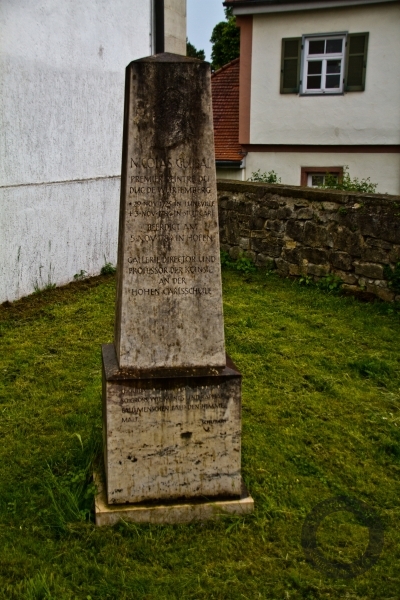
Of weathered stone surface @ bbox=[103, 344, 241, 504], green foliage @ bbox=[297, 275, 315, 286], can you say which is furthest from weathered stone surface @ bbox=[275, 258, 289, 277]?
weathered stone surface @ bbox=[103, 344, 241, 504]

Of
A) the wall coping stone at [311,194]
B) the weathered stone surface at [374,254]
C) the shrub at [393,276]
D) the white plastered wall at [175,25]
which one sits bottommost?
the shrub at [393,276]

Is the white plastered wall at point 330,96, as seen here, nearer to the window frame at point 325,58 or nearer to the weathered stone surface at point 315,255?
the window frame at point 325,58

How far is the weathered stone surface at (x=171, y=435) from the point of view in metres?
3.63

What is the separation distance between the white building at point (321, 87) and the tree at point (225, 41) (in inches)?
518

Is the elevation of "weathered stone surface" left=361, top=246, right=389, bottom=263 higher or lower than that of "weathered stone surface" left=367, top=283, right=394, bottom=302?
higher

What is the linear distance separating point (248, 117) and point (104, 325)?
953cm

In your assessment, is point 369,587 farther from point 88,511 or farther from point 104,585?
point 88,511

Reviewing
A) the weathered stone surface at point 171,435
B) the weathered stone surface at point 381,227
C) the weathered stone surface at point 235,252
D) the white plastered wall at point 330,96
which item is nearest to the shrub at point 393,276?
the weathered stone surface at point 381,227

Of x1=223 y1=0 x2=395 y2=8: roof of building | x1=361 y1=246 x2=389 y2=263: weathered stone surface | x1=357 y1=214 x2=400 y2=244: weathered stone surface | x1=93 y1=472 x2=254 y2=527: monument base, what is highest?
x1=223 y1=0 x2=395 y2=8: roof of building

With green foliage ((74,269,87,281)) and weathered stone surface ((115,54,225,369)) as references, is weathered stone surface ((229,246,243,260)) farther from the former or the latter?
weathered stone surface ((115,54,225,369))

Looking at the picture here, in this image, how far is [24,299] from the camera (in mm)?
8070

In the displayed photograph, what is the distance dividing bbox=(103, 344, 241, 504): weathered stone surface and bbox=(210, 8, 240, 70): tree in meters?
25.6

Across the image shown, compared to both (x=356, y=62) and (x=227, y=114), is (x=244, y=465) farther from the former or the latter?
(x=227, y=114)

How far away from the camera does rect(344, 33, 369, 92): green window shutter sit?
13.9 m
